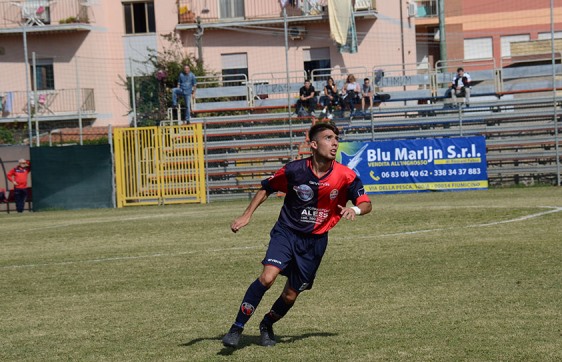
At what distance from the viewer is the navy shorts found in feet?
26.0

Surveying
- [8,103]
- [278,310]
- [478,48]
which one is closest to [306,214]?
[278,310]

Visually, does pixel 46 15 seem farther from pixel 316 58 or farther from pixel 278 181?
pixel 278 181

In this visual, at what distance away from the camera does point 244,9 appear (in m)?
43.3

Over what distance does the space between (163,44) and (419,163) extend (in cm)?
1844

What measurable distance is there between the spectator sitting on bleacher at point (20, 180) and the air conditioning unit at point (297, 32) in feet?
49.3

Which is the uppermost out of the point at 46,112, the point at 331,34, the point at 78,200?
the point at 331,34

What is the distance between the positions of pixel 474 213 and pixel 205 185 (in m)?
13.1

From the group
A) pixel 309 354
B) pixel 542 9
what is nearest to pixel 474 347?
pixel 309 354

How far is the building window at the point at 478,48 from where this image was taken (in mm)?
Result: 56750

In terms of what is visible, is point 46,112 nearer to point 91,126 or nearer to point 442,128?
point 91,126

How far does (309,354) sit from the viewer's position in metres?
7.63

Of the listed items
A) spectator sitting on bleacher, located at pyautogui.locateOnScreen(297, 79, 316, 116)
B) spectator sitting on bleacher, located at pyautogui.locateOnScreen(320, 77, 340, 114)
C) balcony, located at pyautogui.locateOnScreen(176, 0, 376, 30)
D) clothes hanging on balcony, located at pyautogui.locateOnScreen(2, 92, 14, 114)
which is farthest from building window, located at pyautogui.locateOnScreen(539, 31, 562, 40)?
clothes hanging on balcony, located at pyautogui.locateOnScreen(2, 92, 14, 114)

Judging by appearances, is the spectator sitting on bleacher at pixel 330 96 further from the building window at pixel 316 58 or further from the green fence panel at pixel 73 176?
the building window at pixel 316 58

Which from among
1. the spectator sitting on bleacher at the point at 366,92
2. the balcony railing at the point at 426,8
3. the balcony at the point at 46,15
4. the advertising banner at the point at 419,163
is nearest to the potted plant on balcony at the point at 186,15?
the balcony at the point at 46,15
